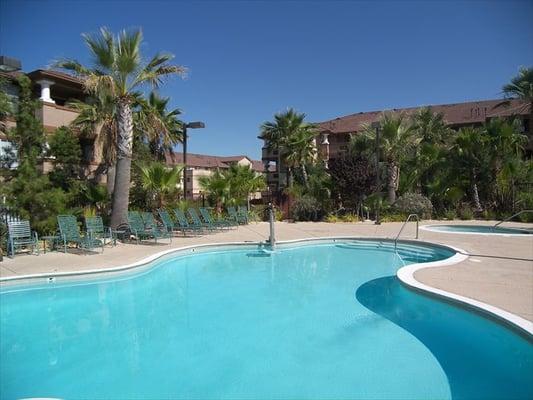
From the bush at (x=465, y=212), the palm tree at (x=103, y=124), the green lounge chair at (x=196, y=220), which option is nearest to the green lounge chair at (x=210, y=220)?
the green lounge chair at (x=196, y=220)

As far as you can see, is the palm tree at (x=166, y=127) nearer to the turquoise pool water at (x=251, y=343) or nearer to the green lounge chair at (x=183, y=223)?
the green lounge chair at (x=183, y=223)

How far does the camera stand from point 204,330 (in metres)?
6.68

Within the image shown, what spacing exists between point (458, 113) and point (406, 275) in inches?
1580

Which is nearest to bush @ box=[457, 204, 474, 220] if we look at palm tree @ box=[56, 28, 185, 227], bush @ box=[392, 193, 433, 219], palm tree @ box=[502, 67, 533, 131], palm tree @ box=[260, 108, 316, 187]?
bush @ box=[392, 193, 433, 219]

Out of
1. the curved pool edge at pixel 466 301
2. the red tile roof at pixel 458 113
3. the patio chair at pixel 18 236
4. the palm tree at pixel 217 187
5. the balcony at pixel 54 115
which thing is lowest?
the curved pool edge at pixel 466 301

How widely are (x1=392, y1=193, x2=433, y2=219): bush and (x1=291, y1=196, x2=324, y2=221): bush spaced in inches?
166

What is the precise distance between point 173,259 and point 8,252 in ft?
15.2

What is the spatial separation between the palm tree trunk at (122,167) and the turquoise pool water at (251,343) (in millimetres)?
5503

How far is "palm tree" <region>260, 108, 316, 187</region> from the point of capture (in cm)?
3091

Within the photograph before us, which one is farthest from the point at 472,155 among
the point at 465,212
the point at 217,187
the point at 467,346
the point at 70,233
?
the point at 70,233

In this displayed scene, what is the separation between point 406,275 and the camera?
8023 millimetres

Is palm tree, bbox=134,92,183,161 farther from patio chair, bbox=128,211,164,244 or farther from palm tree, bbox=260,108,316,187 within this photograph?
palm tree, bbox=260,108,316,187

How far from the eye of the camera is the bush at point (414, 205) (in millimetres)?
21344

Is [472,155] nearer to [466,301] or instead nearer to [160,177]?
[160,177]
